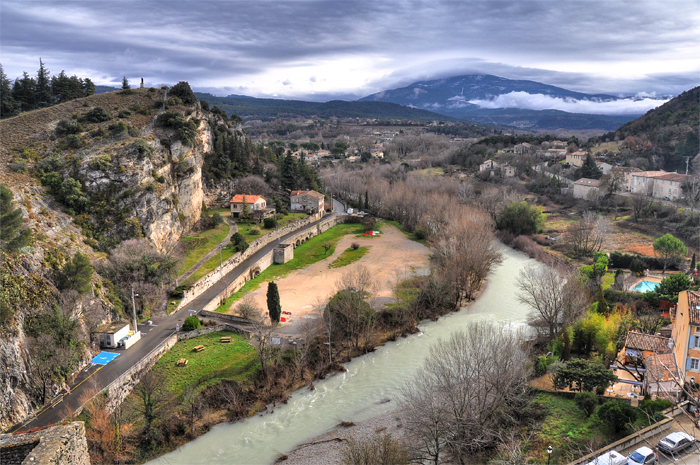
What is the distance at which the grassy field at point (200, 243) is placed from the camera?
39.1m

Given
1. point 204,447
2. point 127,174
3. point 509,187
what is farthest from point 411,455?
point 509,187

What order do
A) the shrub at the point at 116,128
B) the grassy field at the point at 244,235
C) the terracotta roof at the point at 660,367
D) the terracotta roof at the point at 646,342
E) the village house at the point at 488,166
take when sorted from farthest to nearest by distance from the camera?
the village house at the point at 488,166, the shrub at the point at 116,128, the grassy field at the point at 244,235, the terracotta roof at the point at 646,342, the terracotta roof at the point at 660,367

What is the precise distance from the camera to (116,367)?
2369 cm

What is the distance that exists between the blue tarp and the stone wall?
467 inches

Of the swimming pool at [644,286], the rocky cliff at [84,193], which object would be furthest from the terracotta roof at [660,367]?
the rocky cliff at [84,193]

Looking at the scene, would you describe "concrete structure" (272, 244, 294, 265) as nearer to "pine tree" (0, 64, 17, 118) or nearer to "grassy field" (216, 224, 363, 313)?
"grassy field" (216, 224, 363, 313)

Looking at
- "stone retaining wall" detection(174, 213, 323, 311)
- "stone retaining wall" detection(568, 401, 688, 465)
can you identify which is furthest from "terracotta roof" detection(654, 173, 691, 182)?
"stone retaining wall" detection(568, 401, 688, 465)

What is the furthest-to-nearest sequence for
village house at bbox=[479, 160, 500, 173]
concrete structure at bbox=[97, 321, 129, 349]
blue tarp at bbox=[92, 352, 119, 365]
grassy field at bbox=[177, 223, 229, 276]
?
village house at bbox=[479, 160, 500, 173] < grassy field at bbox=[177, 223, 229, 276] < concrete structure at bbox=[97, 321, 129, 349] < blue tarp at bbox=[92, 352, 119, 365]

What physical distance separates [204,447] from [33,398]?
8029 mm

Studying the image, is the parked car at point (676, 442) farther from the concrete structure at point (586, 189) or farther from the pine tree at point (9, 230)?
the concrete structure at point (586, 189)

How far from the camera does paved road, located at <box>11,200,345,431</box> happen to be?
1970cm

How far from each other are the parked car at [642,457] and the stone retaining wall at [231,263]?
27787mm

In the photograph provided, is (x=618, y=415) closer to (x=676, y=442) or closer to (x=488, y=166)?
(x=676, y=442)

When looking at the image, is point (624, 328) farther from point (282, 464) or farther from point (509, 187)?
point (509, 187)
